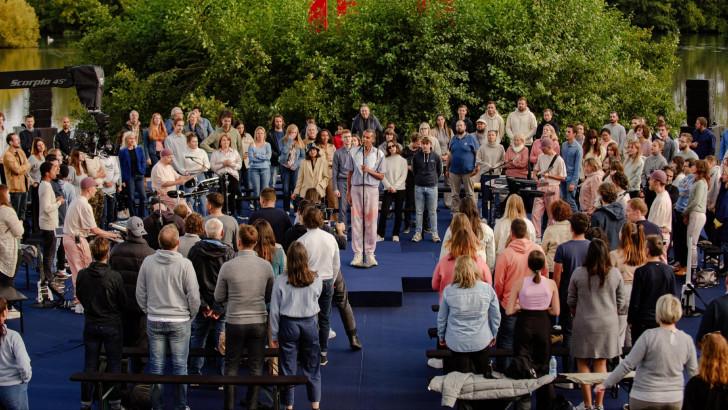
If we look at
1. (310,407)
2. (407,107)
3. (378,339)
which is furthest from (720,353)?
(407,107)

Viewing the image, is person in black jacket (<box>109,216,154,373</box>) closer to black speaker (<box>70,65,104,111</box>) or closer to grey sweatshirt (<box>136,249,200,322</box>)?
grey sweatshirt (<box>136,249,200,322</box>)

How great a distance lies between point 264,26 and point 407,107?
11.6 feet

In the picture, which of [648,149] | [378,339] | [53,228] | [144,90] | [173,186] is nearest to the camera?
[378,339]

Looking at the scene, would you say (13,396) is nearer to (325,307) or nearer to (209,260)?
(209,260)

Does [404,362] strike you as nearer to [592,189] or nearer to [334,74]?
[592,189]

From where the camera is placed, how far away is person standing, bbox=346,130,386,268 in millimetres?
12055

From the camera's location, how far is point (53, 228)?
11.8 metres

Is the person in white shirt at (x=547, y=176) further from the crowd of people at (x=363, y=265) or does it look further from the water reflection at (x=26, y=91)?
the water reflection at (x=26, y=91)

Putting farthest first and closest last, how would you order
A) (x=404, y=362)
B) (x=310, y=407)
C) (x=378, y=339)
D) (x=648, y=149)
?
(x=648, y=149) → (x=378, y=339) → (x=404, y=362) → (x=310, y=407)

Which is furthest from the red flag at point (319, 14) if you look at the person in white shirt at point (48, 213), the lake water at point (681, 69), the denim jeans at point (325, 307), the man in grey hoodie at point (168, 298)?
the lake water at point (681, 69)

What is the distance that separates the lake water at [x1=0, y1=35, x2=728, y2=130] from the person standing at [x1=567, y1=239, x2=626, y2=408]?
25.6 meters

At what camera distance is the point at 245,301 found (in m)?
8.07

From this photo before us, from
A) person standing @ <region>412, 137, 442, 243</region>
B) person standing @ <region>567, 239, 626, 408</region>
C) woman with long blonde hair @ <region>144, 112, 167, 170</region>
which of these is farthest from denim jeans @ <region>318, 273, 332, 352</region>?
woman with long blonde hair @ <region>144, 112, 167, 170</region>

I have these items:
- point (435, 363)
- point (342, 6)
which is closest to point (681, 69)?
point (342, 6)
